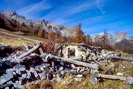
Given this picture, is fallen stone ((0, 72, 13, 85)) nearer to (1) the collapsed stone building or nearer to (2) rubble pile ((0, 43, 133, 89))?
(2) rubble pile ((0, 43, 133, 89))

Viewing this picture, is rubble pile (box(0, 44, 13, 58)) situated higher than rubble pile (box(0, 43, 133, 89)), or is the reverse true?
rubble pile (box(0, 44, 13, 58))

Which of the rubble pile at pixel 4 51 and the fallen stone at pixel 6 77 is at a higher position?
the rubble pile at pixel 4 51

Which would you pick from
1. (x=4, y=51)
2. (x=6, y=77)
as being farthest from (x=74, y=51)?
(x=6, y=77)

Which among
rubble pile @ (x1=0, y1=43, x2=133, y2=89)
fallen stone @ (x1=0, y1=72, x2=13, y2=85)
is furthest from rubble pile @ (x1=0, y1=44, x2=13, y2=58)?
fallen stone @ (x1=0, y1=72, x2=13, y2=85)

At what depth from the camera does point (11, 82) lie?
10.4m

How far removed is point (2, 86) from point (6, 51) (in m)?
11.1

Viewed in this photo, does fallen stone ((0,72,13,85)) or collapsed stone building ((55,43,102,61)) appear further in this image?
collapsed stone building ((55,43,102,61))

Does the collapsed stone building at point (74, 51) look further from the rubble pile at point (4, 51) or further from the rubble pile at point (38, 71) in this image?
the rubble pile at point (4, 51)

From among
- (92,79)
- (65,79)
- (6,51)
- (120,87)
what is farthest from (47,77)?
(6,51)

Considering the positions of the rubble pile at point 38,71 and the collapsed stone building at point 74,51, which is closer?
the rubble pile at point 38,71

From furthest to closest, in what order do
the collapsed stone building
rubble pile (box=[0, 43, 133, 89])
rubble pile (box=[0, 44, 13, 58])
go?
the collapsed stone building, rubble pile (box=[0, 44, 13, 58]), rubble pile (box=[0, 43, 133, 89])

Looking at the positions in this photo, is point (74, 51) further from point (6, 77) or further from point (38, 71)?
point (6, 77)

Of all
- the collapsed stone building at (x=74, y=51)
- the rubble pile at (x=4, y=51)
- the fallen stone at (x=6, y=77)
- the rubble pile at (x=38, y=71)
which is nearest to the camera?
the fallen stone at (x=6, y=77)

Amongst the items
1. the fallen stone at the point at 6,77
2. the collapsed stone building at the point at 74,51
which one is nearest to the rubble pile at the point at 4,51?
the collapsed stone building at the point at 74,51
